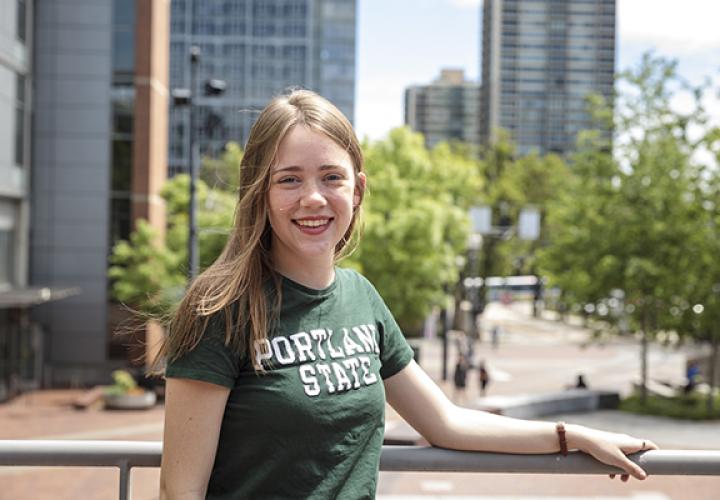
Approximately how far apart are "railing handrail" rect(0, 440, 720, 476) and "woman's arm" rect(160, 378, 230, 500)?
0.44 metres

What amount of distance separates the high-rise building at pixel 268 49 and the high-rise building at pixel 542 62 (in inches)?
765

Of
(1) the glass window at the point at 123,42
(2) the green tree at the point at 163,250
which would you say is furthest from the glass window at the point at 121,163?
(1) the glass window at the point at 123,42

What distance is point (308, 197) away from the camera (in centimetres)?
235

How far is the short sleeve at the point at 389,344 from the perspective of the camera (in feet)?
8.46

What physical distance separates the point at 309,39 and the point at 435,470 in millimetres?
121539

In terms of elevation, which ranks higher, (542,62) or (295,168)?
(542,62)

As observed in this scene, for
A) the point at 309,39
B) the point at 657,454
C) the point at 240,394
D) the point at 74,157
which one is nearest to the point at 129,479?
the point at 240,394

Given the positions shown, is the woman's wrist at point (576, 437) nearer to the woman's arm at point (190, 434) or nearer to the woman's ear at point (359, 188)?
the woman's ear at point (359, 188)

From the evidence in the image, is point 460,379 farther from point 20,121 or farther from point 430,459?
point 430,459

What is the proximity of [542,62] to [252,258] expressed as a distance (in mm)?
150637

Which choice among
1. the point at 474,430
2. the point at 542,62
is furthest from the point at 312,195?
the point at 542,62

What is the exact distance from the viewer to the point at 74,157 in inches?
1344

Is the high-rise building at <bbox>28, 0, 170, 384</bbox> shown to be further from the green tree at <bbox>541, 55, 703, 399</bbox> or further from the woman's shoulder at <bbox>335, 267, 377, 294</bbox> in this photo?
the woman's shoulder at <bbox>335, 267, 377, 294</bbox>

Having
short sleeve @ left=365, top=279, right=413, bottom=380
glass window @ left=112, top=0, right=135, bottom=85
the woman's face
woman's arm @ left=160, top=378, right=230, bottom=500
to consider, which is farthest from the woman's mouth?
glass window @ left=112, top=0, right=135, bottom=85
